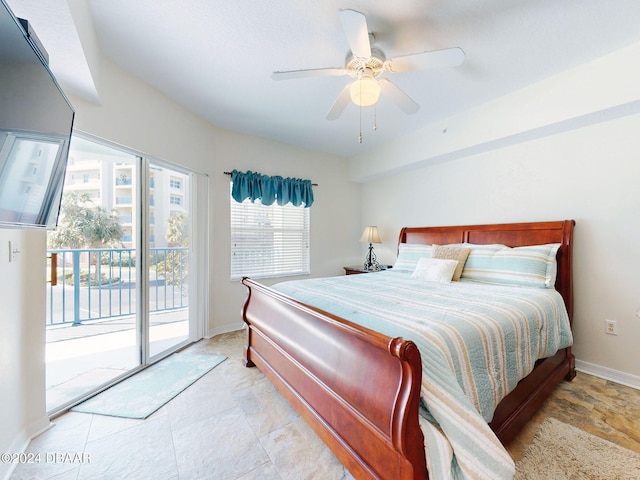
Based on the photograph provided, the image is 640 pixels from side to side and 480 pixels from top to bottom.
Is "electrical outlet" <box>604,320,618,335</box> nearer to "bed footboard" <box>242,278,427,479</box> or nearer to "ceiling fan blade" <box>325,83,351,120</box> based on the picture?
"bed footboard" <box>242,278,427,479</box>

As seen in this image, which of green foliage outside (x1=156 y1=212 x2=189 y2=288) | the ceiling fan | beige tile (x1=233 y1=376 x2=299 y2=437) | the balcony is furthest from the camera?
green foliage outside (x1=156 y1=212 x2=189 y2=288)

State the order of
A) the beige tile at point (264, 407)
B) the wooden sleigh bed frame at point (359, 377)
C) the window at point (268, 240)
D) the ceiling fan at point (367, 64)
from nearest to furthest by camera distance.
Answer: the wooden sleigh bed frame at point (359, 377) < the ceiling fan at point (367, 64) < the beige tile at point (264, 407) < the window at point (268, 240)

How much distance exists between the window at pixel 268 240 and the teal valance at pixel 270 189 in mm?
155

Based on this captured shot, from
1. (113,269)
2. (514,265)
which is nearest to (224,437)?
(113,269)

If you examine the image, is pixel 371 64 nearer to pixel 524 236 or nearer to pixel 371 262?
pixel 524 236

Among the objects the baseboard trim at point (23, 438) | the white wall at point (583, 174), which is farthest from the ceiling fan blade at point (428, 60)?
the baseboard trim at point (23, 438)

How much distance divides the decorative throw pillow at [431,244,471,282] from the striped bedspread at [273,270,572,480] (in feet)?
1.26

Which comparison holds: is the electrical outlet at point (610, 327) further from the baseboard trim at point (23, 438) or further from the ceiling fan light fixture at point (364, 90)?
the baseboard trim at point (23, 438)

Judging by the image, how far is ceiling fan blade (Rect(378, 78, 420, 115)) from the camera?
192 centimetres

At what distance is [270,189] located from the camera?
379cm

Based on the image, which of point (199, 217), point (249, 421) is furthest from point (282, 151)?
point (249, 421)

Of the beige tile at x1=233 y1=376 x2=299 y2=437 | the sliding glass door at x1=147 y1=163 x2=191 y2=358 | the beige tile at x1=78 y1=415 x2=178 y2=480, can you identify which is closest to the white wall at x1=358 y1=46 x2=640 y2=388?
the beige tile at x1=233 y1=376 x2=299 y2=437

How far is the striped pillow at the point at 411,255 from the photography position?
3.21 m

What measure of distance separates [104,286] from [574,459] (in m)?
4.71
